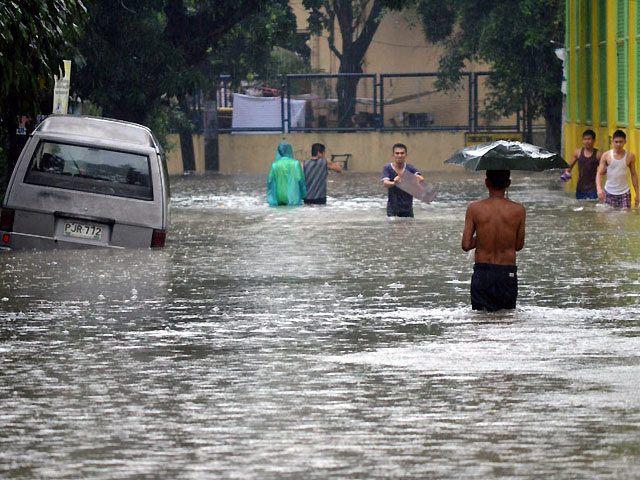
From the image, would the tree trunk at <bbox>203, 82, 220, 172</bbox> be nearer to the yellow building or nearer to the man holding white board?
the yellow building

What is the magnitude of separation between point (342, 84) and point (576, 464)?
1785 inches

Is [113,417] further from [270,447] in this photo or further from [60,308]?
[60,308]

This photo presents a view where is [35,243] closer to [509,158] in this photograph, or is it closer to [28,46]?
[28,46]

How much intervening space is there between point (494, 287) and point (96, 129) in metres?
7.27

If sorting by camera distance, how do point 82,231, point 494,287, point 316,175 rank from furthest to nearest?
point 316,175
point 82,231
point 494,287

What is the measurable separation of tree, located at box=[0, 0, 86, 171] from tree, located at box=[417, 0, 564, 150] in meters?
26.2

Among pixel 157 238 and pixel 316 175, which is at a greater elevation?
pixel 316 175

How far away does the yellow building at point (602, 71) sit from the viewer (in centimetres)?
2894

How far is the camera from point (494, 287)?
1196 cm

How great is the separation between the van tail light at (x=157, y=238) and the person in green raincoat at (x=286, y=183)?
10.6 meters

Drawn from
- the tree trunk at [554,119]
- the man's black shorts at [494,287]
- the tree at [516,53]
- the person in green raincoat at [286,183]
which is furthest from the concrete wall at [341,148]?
the man's black shorts at [494,287]

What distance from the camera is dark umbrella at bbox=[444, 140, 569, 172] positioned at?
12203mm

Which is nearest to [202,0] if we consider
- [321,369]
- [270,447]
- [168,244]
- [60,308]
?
[168,244]

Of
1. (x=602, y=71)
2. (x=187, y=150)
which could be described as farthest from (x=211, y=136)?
(x=602, y=71)
